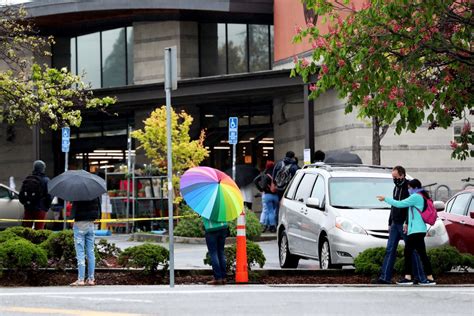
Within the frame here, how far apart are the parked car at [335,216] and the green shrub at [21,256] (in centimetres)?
436

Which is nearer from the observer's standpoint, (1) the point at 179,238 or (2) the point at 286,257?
(2) the point at 286,257

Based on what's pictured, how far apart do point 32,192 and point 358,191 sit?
9.30 metres

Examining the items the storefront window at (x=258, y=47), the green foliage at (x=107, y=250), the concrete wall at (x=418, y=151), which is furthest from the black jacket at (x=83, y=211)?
the storefront window at (x=258, y=47)

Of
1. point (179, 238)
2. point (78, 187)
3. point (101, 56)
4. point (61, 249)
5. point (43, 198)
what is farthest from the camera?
point (101, 56)

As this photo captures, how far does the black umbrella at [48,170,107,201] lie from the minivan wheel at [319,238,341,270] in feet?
12.0

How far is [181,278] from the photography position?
687 inches

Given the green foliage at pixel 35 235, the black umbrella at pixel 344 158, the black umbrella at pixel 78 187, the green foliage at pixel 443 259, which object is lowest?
the green foliage at pixel 443 259

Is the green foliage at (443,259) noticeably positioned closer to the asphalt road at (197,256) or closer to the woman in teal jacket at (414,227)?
the woman in teal jacket at (414,227)

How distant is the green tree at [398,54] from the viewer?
60.0 feet

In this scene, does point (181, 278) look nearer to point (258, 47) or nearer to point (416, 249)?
point (416, 249)

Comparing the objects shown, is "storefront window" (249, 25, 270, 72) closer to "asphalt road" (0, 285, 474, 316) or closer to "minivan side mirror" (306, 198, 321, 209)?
"minivan side mirror" (306, 198, 321, 209)

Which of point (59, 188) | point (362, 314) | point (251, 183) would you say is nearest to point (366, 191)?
point (59, 188)

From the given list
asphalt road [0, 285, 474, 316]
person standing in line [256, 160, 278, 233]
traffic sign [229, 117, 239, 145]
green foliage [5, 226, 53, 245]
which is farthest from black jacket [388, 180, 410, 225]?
traffic sign [229, 117, 239, 145]

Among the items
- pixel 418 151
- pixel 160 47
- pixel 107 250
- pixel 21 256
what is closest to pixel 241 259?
pixel 107 250
